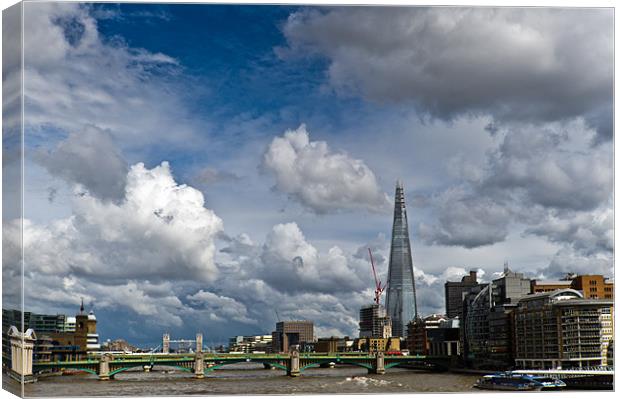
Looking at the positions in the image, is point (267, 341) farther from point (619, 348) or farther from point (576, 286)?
point (619, 348)

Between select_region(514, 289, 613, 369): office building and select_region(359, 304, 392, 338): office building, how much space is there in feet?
179

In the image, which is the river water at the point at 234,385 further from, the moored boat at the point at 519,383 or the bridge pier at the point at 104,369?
the moored boat at the point at 519,383

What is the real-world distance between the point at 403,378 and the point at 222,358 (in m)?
8.77

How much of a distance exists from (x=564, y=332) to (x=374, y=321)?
65.6m

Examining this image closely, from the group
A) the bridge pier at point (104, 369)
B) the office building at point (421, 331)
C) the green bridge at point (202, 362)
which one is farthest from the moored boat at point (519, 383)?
the office building at point (421, 331)

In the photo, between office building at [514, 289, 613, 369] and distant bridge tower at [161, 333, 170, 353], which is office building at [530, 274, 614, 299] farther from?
distant bridge tower at [161, 333, 170, 353]

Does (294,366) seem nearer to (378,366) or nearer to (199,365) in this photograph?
(378,366)

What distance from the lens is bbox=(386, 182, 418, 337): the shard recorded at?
92.7 metres

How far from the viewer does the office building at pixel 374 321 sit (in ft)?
341

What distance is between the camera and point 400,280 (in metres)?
102

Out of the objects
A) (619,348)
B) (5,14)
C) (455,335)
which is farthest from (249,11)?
(455,335)

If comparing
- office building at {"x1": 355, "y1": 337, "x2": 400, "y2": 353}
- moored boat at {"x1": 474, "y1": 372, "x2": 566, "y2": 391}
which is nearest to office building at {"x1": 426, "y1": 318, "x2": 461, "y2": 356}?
office building at {"x1": 355, "y1": 337, "x2": 400, "y2": 353}

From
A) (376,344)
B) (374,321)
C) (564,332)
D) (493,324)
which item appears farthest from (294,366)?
(374,321)

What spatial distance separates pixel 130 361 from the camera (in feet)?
145
